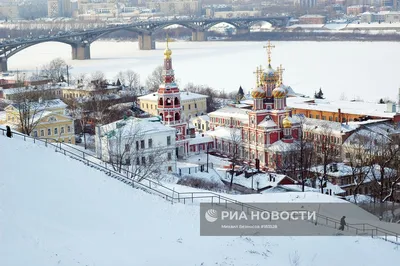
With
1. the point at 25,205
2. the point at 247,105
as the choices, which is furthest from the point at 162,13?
the point at 25,205

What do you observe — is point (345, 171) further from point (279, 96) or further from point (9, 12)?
point (9, 12)

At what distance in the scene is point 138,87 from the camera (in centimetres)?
3002

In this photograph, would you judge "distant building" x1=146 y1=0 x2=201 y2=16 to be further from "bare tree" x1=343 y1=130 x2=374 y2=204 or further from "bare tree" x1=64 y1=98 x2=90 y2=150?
"bare tree" x1=343 y1=130 x2=374 y2=204

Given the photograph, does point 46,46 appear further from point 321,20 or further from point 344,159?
point 344,159

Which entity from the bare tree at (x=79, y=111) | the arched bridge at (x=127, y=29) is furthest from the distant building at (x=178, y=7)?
the bare tree at (x=79, y=111)

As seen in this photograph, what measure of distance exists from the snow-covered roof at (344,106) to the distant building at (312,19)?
45782 millimetres

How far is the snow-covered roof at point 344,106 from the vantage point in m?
20.6

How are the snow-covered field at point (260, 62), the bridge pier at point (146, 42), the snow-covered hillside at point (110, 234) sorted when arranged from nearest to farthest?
the snow-covered hillside at point (110, 234) < the snow-covered field at point (260, 62) < the bridge pier at point (146, 42)

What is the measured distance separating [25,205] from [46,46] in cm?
5495

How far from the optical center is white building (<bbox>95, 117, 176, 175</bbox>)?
15.0 m

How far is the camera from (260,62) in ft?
127

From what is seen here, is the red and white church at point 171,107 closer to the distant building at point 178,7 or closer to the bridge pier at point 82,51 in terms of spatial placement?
the bridge pier at point 82,51

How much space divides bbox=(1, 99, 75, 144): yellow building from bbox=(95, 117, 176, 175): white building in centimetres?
211

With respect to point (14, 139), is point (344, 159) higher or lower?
lower
